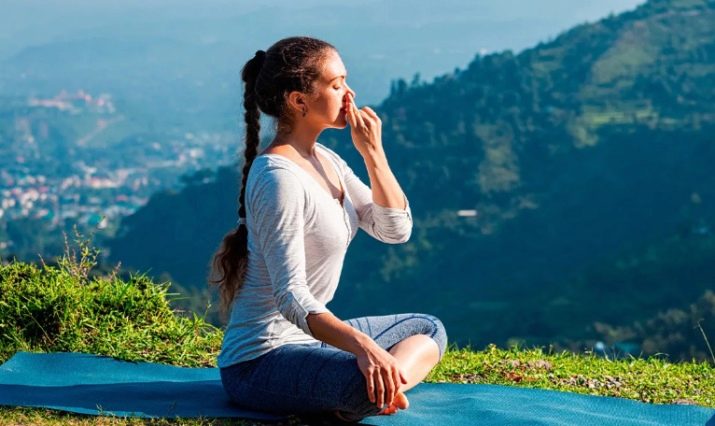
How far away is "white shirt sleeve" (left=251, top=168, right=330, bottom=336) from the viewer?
10.3ft

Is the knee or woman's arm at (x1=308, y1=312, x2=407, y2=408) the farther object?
the knee

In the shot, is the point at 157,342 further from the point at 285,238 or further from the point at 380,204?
the point at 285,238

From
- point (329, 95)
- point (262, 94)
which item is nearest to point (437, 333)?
point (329, 95)

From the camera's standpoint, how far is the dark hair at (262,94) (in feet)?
10.9

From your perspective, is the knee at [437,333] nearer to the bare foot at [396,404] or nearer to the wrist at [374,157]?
the bare foot at [396,404]

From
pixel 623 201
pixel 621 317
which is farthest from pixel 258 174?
pixel 623 201

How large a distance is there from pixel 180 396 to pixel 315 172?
1006 mm

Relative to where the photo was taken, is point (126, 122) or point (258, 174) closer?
point (258, 174)

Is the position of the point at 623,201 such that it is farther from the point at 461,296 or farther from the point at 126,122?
the point at 126,122

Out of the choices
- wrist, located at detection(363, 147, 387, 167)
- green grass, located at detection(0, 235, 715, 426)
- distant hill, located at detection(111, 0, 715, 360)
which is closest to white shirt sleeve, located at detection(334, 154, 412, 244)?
wrist, located at detection(363, 147, 387, 167)

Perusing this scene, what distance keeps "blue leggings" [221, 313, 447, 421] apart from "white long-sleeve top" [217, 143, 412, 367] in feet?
0.17

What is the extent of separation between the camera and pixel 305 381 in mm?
3352

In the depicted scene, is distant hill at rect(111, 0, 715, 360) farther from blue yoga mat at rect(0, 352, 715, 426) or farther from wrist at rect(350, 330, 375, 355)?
wrist at rect(350, 330, 375, 355)

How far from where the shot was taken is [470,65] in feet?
248
